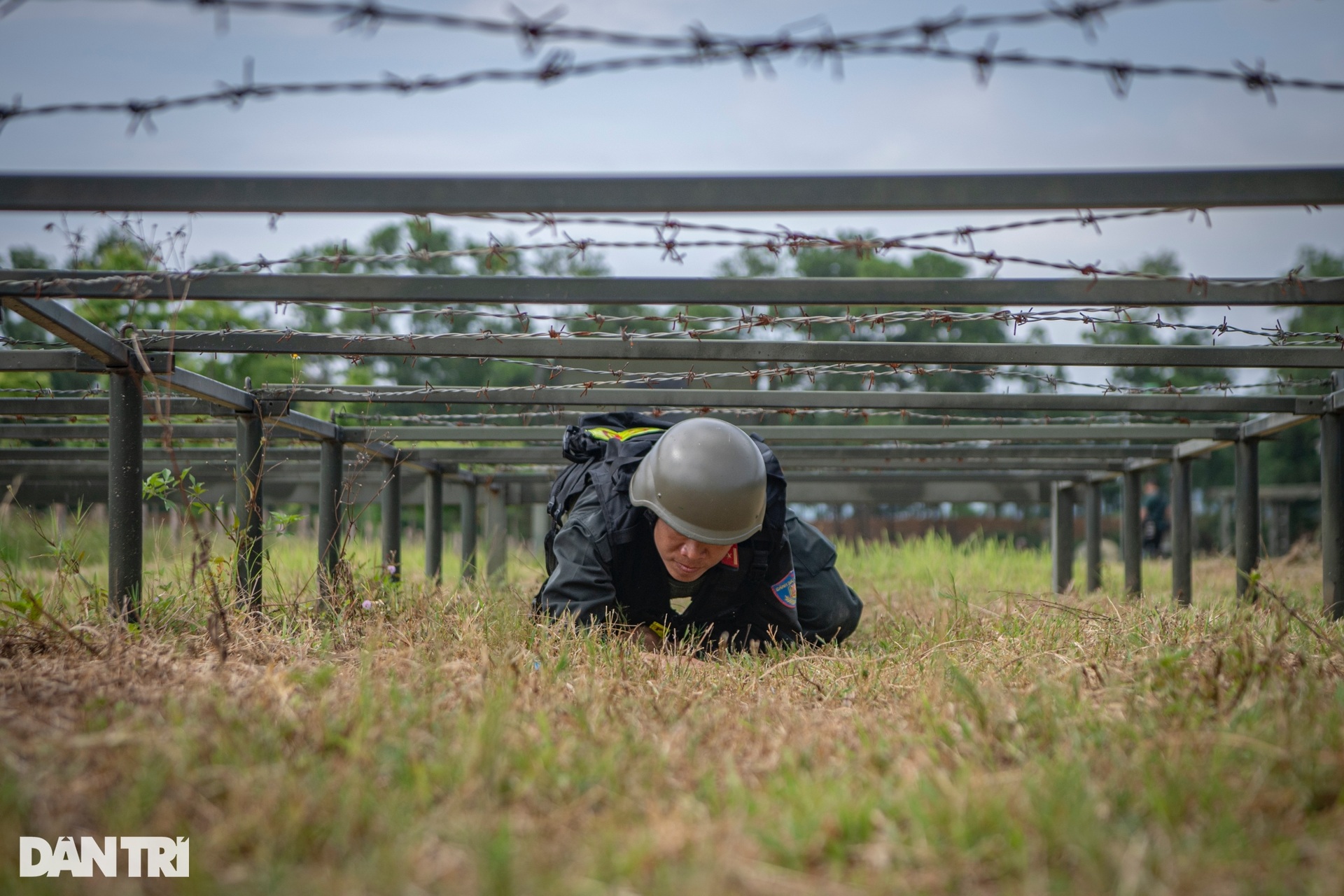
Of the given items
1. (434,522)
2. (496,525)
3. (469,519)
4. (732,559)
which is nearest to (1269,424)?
(732,559)

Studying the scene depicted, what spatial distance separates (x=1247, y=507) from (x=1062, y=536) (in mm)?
3302

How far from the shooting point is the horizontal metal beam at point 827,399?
→ 495 centimetres

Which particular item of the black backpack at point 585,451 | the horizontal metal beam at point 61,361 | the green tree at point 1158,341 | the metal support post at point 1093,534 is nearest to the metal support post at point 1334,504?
the black backpack at point 585,451

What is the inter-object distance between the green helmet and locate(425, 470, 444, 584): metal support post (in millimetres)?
4020

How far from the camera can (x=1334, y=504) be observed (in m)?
4.84

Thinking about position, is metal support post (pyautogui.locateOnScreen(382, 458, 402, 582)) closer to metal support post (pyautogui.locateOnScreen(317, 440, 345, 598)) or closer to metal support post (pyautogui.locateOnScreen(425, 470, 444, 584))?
metal support post (pyautogui.locateOnScreen(317, 440, 345, 598))

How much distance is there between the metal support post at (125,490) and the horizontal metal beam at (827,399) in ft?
3.13

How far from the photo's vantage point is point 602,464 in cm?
483

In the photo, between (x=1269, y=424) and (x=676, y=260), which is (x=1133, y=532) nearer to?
(x=1269, y=424)

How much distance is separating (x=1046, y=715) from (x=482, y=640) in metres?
1.96

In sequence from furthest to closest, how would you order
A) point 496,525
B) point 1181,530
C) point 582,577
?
point 496,525
point 1181,530
point 582,577

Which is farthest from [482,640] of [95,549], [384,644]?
[95,549]

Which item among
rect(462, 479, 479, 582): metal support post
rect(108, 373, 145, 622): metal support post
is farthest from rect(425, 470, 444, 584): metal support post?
rect(108, 373, 145, 622): metal support post

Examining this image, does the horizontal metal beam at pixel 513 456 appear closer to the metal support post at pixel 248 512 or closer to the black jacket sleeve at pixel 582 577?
the metal support post at pixel 248 512
